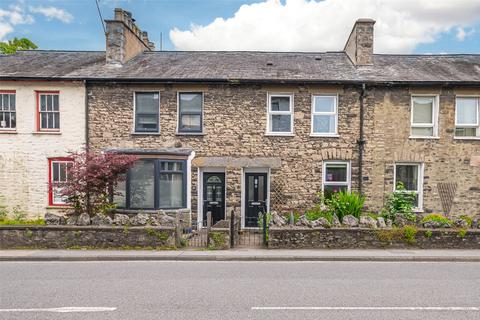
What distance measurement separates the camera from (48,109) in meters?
15.1

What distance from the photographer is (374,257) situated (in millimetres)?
9828

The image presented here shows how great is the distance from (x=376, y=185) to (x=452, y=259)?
5278 millimetres

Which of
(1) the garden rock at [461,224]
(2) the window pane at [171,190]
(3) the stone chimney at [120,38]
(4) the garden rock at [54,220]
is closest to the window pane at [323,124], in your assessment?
(1) the garden rock at [461,224]

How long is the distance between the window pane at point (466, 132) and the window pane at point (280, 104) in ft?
23.8

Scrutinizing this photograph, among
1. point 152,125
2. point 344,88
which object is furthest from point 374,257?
point 152,125

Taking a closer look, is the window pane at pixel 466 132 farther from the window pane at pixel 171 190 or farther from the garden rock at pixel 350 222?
the window pane at pixel 171 190

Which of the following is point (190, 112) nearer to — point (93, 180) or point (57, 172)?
point (93, 180)

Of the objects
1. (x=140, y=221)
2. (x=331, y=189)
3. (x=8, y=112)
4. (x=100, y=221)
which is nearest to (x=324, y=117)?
(x=331, y=189)

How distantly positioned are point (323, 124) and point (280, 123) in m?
1.85

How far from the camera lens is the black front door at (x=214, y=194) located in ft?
49.7

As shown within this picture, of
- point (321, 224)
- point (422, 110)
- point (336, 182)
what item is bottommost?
point (321, 224)

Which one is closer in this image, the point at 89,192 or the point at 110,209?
the point at 89,192

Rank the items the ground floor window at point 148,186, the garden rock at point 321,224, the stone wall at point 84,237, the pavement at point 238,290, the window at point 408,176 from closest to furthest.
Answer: the pavement at point 238,290, the stone wall at point 84,237, the garden rock at point 321,224, the ground floor window at point 148,186, the window at point 408,176

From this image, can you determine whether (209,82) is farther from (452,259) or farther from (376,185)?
(452,259)
